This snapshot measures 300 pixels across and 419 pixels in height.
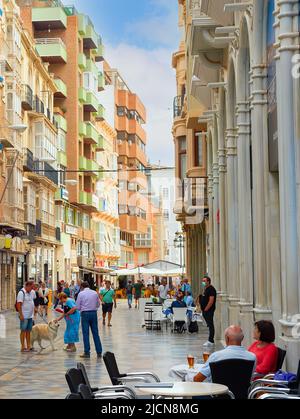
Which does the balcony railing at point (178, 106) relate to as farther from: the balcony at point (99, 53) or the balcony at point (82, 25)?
the balcony at point (99, 53)

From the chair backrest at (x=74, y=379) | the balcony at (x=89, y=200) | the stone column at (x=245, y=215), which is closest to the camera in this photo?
the chair backrest at (x=74, y=379)

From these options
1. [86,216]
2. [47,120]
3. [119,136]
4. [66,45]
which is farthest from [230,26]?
[119,136]

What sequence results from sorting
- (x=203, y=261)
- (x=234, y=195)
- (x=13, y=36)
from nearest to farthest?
(x=234, y=195), (x=203, y=261), (x=13, y=36)

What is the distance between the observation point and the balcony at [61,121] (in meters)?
68.1

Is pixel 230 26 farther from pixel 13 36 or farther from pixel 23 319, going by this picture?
pixel 13 36

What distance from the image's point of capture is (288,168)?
10.2m

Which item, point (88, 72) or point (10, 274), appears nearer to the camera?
point (10, 274)

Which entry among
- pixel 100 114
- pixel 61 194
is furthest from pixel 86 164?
pixel 100 114

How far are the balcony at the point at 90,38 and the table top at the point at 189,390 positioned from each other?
70.5 meters

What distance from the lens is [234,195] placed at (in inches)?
731

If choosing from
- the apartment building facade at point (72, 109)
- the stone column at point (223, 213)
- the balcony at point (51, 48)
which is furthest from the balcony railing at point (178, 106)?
the balcony at point (51, 48)

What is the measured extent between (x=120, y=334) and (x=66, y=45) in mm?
49663

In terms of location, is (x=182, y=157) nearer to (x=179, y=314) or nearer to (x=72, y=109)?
(x=179, y=314)

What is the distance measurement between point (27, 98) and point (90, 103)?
2101 cm
